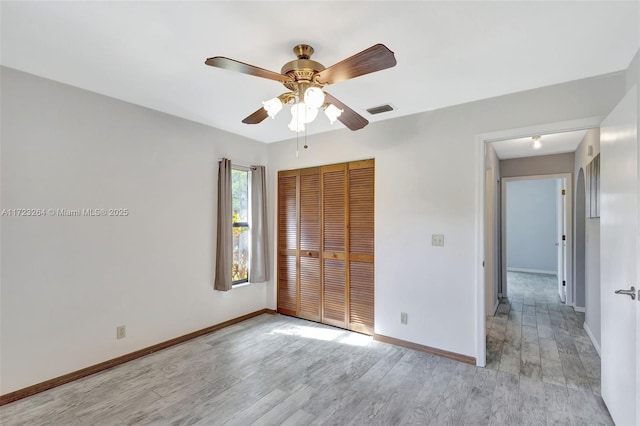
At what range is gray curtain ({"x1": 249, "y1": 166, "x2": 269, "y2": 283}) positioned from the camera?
4156 millimetres

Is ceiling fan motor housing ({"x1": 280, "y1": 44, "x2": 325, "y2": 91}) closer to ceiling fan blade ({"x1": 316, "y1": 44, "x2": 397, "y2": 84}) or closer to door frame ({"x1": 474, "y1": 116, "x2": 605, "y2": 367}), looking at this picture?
ceiling fan blade ({"x1": 316, "y1": 44, "x2": 397, "y2": 84})

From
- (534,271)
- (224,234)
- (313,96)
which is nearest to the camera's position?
(313,96)

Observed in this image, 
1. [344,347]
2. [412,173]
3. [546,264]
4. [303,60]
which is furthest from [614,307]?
[546,264]

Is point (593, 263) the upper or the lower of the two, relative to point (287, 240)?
lower

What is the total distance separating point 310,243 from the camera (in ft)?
13.3

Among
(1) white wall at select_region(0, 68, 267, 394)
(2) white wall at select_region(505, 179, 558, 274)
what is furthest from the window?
(2) white wall at select_region(505, 179, 558, 274)

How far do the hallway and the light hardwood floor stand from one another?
0.02 meters

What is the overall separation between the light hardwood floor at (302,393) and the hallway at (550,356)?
0.7 inches

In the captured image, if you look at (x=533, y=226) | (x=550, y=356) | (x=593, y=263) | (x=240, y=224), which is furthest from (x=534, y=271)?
(x=240, y=224)

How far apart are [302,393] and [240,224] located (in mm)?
2333

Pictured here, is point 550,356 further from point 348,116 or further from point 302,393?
point 348,116

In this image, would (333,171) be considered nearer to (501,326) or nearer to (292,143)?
(292,143)

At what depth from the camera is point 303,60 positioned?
5.92 ft

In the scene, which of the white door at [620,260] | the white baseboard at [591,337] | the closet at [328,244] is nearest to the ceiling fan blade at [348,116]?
the closet at [328,244]
